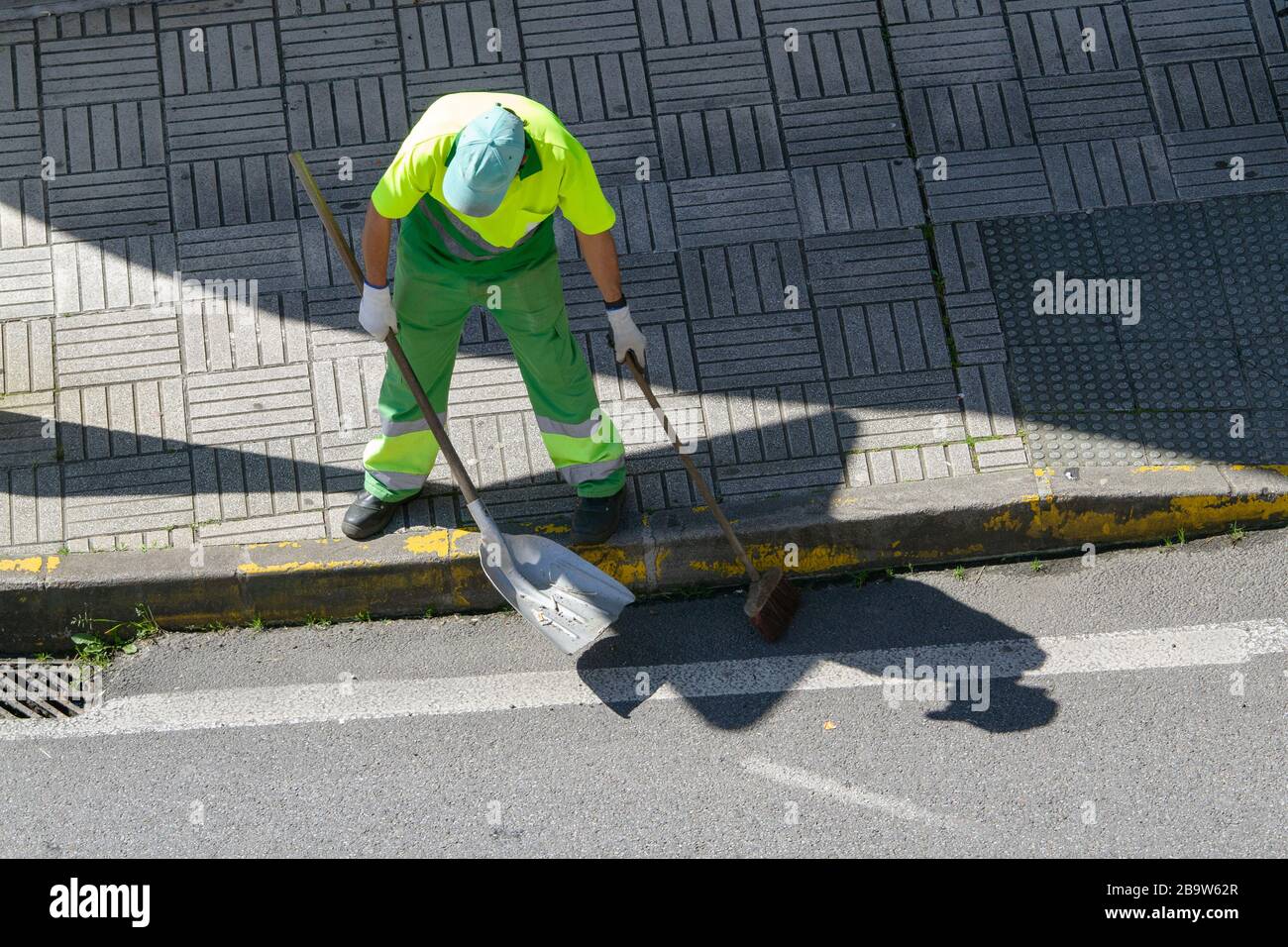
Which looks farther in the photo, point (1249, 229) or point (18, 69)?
point (18, 69)

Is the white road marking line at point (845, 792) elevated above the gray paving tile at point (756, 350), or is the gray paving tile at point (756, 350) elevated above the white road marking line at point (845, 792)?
the gray paving tile at point (756, 350)

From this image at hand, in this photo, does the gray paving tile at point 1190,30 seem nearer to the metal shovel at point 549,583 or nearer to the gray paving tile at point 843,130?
the gray paving tile at point 843,130

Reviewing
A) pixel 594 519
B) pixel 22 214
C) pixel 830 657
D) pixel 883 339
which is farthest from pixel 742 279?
pixel 22 214

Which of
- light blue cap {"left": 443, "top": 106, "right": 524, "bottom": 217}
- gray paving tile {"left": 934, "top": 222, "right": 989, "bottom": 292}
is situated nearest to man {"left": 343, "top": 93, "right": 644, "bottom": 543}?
light blue cap {"left": 443, "top": 106, "right": 524, "bottom": 217}

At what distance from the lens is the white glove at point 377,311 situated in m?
4.70

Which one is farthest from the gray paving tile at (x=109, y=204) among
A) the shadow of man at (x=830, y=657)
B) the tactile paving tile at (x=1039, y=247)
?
the tactile paving tile at (x=1039, y=247)

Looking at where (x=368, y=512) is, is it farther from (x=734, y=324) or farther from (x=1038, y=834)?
(x=1038, y=834)

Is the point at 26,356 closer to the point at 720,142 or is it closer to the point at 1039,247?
the point at 720,142

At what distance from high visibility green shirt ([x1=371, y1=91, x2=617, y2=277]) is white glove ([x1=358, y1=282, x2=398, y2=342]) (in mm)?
202

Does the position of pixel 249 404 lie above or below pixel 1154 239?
below

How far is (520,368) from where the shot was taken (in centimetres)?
522

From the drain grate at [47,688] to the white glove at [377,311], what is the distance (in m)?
1.81

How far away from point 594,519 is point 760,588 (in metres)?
0.70
